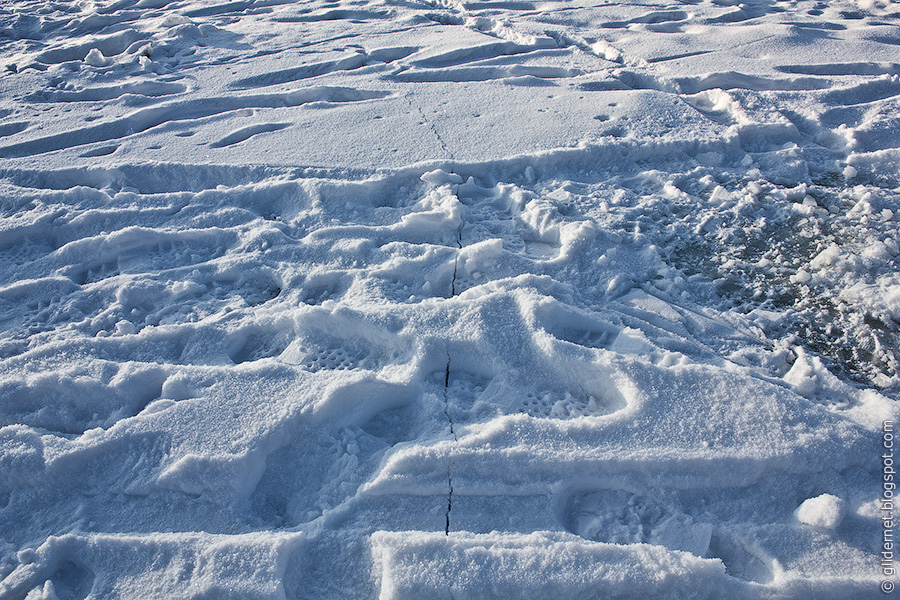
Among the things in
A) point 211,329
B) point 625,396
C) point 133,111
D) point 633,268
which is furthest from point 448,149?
point 133,111

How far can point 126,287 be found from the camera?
1.94 m

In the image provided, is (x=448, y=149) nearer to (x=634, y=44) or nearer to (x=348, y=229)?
(x=348, y=229)

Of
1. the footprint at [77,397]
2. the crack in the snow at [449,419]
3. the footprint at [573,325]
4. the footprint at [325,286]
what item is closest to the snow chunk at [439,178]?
the crack in the snow at [449,419]

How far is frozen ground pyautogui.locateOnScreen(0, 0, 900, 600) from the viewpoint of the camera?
1.24 meters

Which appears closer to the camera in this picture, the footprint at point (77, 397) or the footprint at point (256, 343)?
the footprint at point (77, 397)

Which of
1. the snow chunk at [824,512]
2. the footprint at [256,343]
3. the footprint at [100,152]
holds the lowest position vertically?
the snow chunk at [824,512]

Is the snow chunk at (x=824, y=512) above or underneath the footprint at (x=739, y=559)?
above

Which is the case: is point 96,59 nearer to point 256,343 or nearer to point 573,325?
point 256,343

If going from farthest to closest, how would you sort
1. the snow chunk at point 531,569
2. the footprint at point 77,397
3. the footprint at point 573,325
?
the footprint at point 573,325 → the footprint at point 77,397 → the snow chunk at point 531,569

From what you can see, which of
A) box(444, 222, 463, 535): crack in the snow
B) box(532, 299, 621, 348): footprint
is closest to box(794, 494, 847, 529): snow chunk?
box(532, 299, 621, 348): footprint

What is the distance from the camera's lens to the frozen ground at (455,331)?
48.8 inches

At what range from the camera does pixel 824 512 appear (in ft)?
4.07

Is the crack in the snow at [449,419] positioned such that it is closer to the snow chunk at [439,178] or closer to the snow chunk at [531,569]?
the snow chunk at [531,569]

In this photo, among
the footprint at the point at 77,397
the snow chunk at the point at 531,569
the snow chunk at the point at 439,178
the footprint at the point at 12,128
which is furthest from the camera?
the footprint at the point at 12,128
